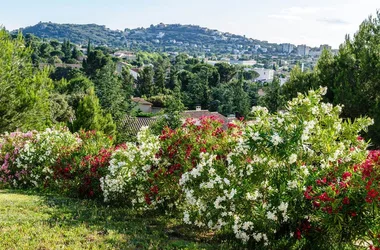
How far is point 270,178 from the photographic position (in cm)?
553

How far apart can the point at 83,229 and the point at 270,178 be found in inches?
106

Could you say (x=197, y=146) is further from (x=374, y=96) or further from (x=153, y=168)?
(x=374, y=96)

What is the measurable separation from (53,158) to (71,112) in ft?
73.3

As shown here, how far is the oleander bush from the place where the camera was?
15.3 ft

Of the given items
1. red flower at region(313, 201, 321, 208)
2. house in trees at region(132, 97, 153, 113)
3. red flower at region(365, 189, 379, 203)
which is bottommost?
house in trees at region(132, 97, 153, 113)

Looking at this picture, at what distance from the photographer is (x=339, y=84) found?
51.8 feet

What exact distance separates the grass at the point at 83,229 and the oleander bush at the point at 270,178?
39 centimetres

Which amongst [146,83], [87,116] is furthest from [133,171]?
[146,83]

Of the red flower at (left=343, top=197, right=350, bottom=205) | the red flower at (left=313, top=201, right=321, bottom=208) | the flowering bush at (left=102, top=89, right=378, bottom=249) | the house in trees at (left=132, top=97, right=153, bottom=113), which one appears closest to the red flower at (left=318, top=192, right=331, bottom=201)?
the flowering bush at (left=102, top=89, right=378, bottom=249)

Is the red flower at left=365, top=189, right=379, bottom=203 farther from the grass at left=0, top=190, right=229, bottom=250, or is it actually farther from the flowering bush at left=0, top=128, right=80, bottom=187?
the flowering bush at left=0, top=128, right=80, bottom=187

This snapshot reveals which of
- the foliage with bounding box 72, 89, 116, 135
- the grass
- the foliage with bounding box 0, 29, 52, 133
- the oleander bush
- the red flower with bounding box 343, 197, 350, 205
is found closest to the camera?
the red flower with bounding box 343, 197, 350, 205

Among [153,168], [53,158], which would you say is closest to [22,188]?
[53,158]

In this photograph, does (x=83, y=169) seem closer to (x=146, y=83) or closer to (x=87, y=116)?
(x=87, y=116)

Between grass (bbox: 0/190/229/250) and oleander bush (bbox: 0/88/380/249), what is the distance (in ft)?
1.29
